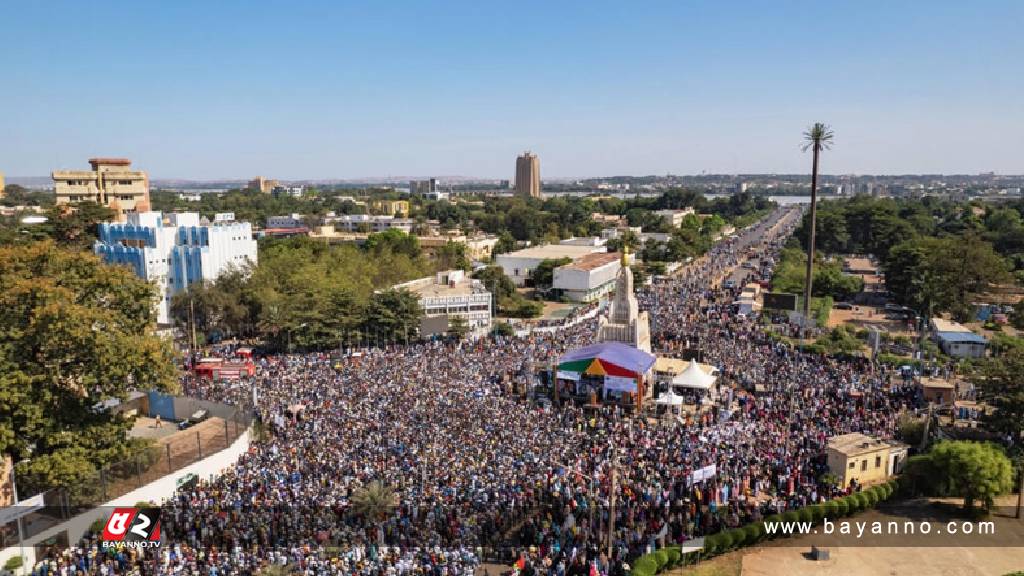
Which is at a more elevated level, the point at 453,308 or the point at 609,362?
the point at 609,362

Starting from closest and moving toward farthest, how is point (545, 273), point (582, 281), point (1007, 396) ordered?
point (1007, 396) → point (582, 281) → point (545, 273)

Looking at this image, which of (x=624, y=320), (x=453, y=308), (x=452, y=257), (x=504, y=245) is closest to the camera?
(x=624, y=320)

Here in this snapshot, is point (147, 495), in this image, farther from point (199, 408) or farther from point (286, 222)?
point (286, 222)

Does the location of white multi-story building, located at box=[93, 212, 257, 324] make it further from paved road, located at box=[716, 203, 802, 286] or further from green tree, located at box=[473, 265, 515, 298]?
paved road, located at box=[716, 203, 802, 286]


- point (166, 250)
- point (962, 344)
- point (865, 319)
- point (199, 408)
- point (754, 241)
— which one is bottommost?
point (865, 319)

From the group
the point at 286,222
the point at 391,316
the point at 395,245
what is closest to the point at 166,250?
the point at 391,316

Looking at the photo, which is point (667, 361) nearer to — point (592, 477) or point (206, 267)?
point (592, 477)
